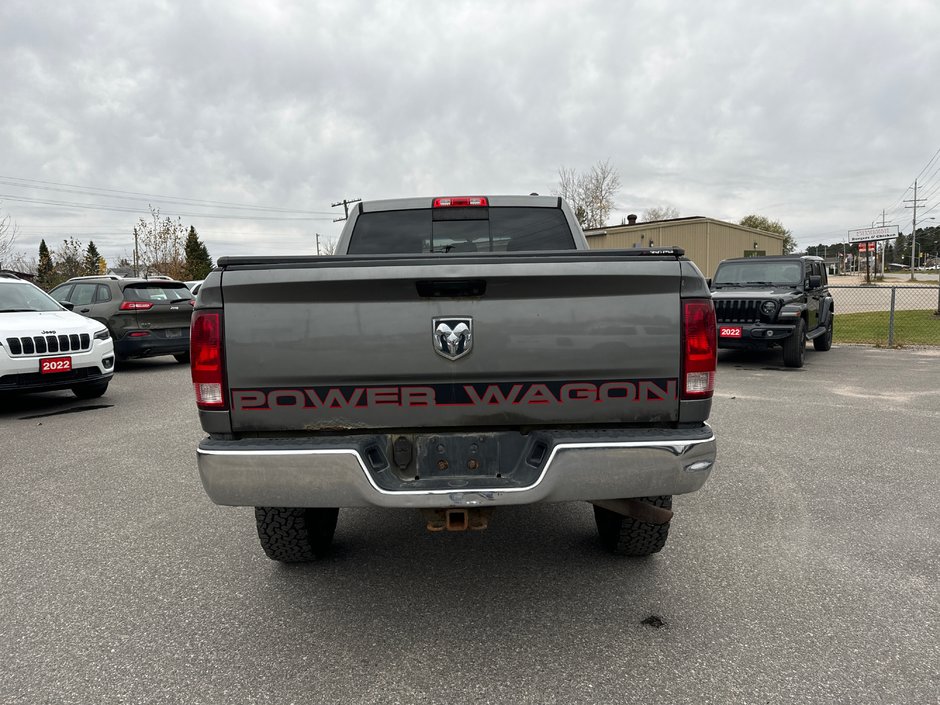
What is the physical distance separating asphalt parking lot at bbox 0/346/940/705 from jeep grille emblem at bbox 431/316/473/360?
124 centimetres

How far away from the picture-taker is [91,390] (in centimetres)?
840

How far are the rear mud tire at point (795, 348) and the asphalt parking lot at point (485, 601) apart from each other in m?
5.56

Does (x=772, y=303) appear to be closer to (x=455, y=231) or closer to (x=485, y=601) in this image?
(x=455, y=231)

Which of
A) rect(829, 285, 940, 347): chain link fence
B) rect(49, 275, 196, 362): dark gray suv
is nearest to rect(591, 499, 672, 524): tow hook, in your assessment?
rect(49, 275, 196, 362): dark gray suv

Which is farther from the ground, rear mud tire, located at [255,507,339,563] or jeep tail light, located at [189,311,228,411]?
jeep tail light, located at [189,311,228,411]

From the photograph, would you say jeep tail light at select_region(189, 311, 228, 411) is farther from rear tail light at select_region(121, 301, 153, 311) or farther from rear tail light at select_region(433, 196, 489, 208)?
rear tail light at select_region(121, 301, 153, 311)

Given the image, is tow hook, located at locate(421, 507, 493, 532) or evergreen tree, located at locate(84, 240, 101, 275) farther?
evergreen tree, located at locate(84, 240, 101, 275)

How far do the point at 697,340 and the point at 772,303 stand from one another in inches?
356

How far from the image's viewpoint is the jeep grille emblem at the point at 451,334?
247 cm

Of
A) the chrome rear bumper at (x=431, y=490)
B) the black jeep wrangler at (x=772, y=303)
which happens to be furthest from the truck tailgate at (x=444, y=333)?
the black jeep wrangler at (x=772, y=303)

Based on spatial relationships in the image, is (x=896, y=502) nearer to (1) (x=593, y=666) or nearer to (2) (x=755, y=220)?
(1) (x=593, y=666)

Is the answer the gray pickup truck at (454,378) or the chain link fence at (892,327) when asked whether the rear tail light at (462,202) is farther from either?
the chain link fence at (892,327)

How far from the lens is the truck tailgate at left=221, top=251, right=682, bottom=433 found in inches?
96.4

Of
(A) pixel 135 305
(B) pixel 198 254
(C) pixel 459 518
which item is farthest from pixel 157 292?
(B) pixel 198 254
